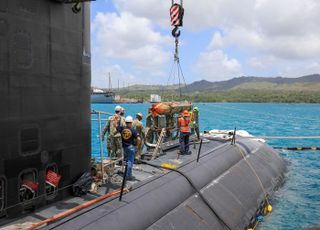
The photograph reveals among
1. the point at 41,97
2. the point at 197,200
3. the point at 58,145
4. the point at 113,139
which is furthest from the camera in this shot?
the point at 113,139

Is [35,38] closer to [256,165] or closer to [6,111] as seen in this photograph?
[6,111]

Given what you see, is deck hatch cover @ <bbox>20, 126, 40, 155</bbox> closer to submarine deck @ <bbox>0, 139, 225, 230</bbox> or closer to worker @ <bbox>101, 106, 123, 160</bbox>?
submarine deck @ <bbox>0, 139, 225, 230</bbox>

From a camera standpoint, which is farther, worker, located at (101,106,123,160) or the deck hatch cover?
worker, located at (101,106,123,160)

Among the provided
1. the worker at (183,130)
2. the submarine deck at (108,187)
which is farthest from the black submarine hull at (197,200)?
the worker at (183,130)

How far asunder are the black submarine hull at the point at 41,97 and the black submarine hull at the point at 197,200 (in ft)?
3.47

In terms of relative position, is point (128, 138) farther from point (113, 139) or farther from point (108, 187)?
point (113, 139)

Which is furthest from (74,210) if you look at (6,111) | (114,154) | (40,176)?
(114,154)

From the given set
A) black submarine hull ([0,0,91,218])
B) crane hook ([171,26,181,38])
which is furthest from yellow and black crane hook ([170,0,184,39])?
black submarine hull ([0,0,91,218])

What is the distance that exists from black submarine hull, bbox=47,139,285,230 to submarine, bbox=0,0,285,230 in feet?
0.11

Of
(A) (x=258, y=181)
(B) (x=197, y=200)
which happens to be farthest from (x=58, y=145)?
(A) (x=258, y=181)

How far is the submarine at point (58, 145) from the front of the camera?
5.77 metres

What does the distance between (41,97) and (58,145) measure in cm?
107

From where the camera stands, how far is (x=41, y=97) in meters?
6.41

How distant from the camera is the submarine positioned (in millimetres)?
5766
